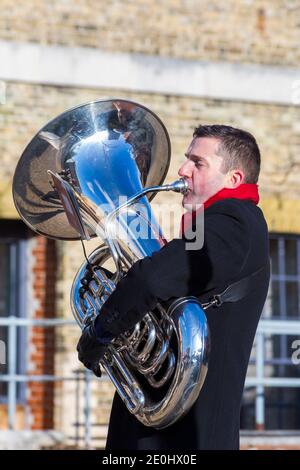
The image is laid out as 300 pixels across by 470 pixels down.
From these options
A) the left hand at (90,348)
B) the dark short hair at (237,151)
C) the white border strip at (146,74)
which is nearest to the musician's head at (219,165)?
the dark short hair at (237,151)

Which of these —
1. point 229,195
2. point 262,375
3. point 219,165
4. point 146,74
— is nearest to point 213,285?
point 229,195

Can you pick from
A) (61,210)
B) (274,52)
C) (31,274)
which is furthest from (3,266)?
(61,210)

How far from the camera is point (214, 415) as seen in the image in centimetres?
386

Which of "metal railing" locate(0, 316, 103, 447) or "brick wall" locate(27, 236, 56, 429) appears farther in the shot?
"brick wall" locate(27, 236, 56, 429)

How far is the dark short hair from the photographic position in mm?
4016

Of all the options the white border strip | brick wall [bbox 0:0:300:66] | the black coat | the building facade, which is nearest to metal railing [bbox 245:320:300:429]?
the building facade

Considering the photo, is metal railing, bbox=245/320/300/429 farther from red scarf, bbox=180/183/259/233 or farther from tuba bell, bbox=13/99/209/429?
red scarf, bbox=180/183/259/233

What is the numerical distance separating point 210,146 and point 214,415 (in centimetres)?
89

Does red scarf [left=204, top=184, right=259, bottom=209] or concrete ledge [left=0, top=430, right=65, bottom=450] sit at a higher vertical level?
red scarf [left=204, top=184, right=259, bottom=209]

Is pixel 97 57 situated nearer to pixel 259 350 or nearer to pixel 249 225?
pixel 259 350

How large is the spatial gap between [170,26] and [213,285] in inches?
260

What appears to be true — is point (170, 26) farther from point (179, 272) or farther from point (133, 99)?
point (179, 272)

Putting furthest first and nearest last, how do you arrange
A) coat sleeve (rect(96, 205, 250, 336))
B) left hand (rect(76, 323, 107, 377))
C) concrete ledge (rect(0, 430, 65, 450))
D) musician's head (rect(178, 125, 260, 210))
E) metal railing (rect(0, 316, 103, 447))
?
concrete ledge (rect(0, 430, 65, 450)) < metal railing (rect(0, 316, 103, 447)) < musician's head (rect(178, 125, 260, 210)) < left hand (rect(76, 323, 107, 377)) < coat sleeve (rect(96, 205, 250, 336))

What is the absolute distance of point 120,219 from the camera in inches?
158
